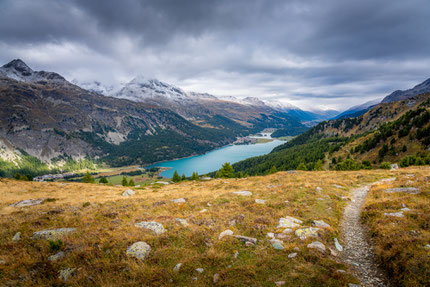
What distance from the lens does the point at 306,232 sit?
10828 millimetres

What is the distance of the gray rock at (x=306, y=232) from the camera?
10.5 meters

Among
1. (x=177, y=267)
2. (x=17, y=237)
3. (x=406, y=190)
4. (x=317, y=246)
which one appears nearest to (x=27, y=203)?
(x=17, y=237)

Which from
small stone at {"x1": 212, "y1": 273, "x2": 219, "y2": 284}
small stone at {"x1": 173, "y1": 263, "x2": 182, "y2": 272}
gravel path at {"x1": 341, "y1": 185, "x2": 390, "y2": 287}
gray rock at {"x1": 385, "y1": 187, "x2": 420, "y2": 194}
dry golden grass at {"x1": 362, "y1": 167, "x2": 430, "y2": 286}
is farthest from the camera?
gray rock at {"x1": 385, "y1": 187, "x2": 420, "y2": 194}

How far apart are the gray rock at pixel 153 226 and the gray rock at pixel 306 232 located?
329 inches

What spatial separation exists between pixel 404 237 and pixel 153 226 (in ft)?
45.1

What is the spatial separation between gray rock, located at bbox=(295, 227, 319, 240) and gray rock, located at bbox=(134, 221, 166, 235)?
8.35 meters

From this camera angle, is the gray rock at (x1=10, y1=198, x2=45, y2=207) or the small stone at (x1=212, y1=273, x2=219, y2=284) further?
the gray rock at (x1=10, y1=198, x2=45, y2=207)

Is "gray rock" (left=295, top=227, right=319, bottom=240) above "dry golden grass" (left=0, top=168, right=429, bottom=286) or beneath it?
beneath

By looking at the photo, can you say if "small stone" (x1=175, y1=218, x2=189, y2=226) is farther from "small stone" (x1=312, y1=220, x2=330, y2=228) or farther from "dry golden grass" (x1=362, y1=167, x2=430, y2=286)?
"dry golden grass" (x1=362, y1=167, x2=430, y2=286)

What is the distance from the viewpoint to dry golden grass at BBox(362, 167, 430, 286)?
675cm

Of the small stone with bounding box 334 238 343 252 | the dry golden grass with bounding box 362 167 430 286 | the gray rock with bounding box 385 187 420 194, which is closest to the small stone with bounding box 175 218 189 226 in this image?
the small stone with bounding box 334 238 343 252

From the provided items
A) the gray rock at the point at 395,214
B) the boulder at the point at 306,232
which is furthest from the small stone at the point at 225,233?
the gray rock at the point at 395,214

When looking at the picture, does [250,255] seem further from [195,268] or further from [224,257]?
[195,268]

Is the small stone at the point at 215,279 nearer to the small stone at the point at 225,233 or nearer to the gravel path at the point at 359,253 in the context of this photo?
the small stone at the point at 225,233
